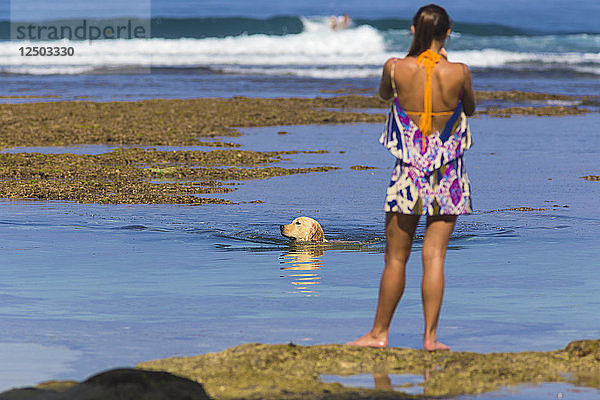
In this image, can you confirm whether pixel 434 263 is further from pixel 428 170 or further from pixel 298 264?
pixel 298 264

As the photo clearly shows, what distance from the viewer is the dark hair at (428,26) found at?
205 inches

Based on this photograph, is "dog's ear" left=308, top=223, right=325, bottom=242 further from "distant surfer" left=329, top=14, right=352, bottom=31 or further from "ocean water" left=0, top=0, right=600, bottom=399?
"distant surfer" left=329, top=14, right=352, bottom=31

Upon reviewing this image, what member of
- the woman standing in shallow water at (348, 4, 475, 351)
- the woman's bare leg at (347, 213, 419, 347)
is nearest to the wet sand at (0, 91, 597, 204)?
the woman's bare leg at (347, 213, 419, 347)

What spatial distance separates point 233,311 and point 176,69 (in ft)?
111

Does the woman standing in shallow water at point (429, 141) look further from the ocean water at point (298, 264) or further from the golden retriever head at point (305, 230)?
the golden retriever head at point (305, 230)

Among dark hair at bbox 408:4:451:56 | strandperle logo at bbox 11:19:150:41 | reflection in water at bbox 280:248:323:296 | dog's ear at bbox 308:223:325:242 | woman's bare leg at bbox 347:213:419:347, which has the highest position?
strandperle logo at bbox 11:19:150:41

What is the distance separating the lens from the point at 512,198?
10.9 m

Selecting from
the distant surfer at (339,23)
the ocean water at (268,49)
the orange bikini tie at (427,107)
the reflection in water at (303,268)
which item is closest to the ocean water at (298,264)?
the reflection in water at (303,268)

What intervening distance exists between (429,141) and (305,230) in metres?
3.23

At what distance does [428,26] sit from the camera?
5.23 meters

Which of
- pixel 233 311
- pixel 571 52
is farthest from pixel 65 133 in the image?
pixel 571 52

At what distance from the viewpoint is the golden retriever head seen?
838 cm

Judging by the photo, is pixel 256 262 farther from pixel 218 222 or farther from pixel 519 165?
pixel 519 165

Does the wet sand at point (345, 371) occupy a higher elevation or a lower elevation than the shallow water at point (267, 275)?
higher
